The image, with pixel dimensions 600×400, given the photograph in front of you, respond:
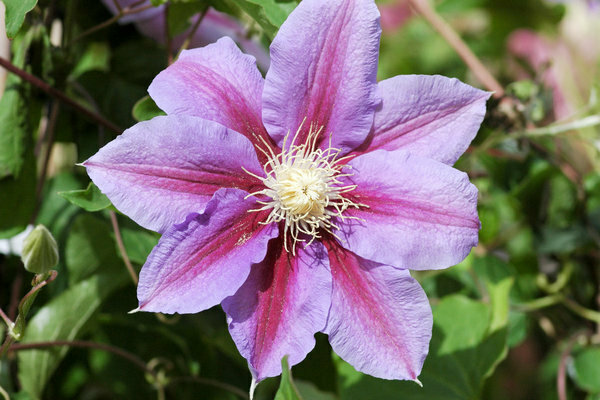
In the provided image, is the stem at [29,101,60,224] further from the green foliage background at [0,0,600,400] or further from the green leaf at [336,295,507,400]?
the green leaf at [336,295,507,400]

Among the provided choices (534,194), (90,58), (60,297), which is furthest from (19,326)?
(534,194)

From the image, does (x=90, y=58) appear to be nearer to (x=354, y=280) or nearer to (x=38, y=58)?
(x=38, y=58)

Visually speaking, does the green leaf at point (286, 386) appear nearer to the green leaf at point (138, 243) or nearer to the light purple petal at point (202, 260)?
the light purple petal at point (202, 260)

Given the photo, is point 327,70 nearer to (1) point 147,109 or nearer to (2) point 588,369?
(1) point 147,109

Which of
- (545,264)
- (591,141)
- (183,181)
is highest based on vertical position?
(183,181)

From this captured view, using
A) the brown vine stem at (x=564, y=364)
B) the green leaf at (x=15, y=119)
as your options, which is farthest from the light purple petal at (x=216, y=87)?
the brown vine stem at (x=564, y=364)

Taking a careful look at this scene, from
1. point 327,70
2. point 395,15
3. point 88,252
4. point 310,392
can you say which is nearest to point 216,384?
point 310,392

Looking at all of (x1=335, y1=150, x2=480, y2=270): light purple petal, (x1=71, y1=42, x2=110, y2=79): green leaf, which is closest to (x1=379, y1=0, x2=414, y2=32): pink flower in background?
(x1=71, y1=42, x2=110, y2=79): green leaf

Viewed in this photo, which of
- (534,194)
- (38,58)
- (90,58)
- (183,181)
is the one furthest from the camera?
(534,194)
